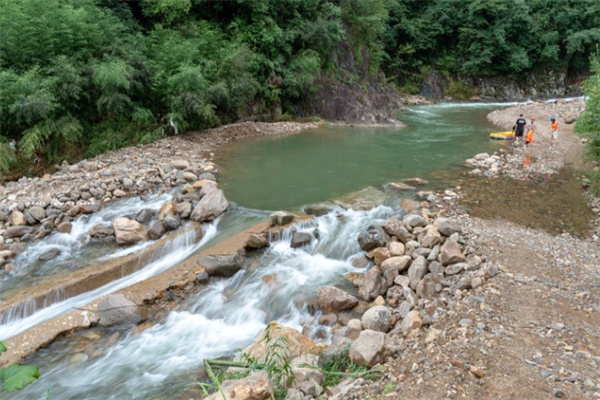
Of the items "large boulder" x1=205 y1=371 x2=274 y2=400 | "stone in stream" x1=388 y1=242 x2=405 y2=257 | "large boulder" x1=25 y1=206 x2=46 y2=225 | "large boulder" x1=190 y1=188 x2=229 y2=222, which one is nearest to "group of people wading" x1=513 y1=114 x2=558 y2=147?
"stone in stream" x1=388 y1=242 x2=405 y2=257

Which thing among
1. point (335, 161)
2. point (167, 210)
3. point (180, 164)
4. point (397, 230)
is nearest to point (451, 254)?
point (397, 230)

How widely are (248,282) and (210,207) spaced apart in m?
2.39

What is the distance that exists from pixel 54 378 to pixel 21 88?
8678 millimetres

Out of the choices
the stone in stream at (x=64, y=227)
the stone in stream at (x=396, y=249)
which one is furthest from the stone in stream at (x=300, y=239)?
the stone in stream at (x=64, y=227)

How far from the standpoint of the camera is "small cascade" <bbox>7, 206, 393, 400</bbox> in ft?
15.5

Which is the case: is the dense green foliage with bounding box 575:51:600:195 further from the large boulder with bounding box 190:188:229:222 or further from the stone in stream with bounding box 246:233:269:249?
the large boulder with bounding box 190:188:229:222

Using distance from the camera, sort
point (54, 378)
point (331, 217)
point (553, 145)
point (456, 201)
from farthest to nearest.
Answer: point (553, 145)
point (456, 201)
point (331, 217)
point (54, 378)

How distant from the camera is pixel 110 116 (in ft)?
42.9

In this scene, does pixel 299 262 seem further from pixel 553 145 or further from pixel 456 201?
pixel 553 145

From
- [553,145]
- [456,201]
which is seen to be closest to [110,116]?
[456,201]

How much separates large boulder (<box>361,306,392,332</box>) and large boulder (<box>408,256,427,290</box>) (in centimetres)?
85

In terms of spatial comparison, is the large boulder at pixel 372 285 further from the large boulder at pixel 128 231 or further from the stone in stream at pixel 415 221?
the large boulder at pixel 128 231

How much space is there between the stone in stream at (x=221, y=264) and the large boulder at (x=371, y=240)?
7.37ft

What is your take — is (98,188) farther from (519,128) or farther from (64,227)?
(519,128)
